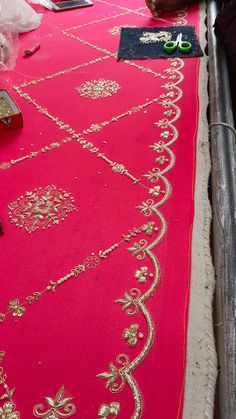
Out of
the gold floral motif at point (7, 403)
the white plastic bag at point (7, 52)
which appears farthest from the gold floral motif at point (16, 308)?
the white plastic bag at point (7, 52)

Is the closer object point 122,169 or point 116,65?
point 122,169

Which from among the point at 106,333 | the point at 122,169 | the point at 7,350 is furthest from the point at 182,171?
the point at 7,350

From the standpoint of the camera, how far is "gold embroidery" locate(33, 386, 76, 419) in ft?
2.30

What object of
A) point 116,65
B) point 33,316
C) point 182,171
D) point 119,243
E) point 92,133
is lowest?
point 33,316

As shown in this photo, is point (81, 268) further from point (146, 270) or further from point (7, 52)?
point (7, 52)

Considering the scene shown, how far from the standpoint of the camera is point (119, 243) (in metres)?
1.01

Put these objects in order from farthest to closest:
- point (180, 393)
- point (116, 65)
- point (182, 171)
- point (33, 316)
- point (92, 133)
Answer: point (116, 65)
point (92, 133)
point (182, 171)
point (33, 316)
point (180, 393)

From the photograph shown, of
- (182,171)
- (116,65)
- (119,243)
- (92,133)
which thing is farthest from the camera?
(116,65)

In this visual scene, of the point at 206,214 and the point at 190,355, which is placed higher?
the point at 206,214

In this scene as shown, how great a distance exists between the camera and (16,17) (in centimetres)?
222

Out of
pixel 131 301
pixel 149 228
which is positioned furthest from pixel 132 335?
pixel 149 228

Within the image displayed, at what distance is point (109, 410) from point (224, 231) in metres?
0.55

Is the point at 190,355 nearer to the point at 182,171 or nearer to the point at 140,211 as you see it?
the point at 140,211

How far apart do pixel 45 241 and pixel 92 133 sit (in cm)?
58
